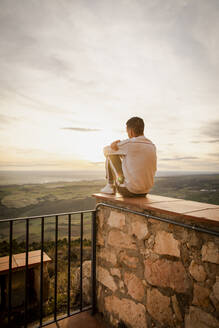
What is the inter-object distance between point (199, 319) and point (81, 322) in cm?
165

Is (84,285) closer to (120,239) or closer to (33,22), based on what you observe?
(120,239)

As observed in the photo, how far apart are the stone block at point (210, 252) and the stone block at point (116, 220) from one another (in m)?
0.90

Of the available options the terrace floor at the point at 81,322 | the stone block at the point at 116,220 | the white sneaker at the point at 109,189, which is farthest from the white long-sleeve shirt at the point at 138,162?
the terrace floor at the point at 81,322

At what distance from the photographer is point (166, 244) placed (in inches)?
61.7

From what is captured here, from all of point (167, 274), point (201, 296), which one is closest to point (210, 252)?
point (201, 296)

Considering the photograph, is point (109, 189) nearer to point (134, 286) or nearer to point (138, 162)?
point (138, 162)

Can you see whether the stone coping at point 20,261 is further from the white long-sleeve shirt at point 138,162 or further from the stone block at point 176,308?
the stone block at point 176,308

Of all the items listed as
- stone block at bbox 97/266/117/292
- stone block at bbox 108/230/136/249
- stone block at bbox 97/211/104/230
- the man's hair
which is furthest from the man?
stone block at bbox 97/266/117/292

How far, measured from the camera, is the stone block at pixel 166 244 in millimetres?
1493

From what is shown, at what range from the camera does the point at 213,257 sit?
48.8 inches

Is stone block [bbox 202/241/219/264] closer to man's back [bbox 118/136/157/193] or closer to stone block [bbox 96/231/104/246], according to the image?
man's back [bbox 118/136/157/193]

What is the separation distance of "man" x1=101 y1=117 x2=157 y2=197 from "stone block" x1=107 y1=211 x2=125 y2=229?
33 centimetres

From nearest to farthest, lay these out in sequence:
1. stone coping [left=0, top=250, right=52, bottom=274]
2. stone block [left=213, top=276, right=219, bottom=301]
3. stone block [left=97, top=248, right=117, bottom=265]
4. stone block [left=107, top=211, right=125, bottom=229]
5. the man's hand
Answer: stone block [left=213, top=276, right=219, bottom=301]
stone block [left=107, top=211, right=125, bottom=229]
stone block [left=97, top=248, right=117, bottom=265]
the man's hand
stone coping [left=0, top=250, right=52, bottom=274]

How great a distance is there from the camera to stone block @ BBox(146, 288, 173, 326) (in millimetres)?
1550
